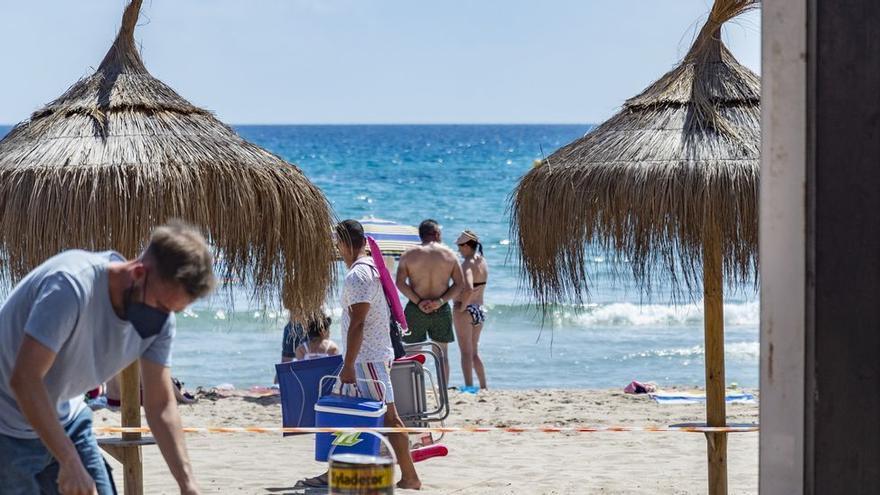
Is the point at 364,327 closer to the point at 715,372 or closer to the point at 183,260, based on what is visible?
the point at 715,372

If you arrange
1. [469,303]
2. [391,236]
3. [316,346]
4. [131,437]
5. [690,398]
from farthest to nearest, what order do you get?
[391,236]
[469,303]
[690,398]
[316,346]
[131,437]

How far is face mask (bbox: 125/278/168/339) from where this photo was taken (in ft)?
9.71

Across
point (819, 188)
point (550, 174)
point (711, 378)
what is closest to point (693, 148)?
point (550, 174)

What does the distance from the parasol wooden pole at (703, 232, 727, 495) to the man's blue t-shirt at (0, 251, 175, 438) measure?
3.04m

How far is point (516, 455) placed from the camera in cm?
759

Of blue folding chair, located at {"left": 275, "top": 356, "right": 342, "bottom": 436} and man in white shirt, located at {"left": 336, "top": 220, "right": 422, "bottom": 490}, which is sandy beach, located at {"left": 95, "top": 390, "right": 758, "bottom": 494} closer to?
blue folding chair, located at {"left": 275, "top": 356, "right": 342, "bottom": 436}

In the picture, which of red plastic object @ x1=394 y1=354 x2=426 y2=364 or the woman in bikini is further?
the woman in bikini

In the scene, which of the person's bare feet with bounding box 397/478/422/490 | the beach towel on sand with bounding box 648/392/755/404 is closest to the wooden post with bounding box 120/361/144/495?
the person's bare feet with bounding box 397/478/422/490

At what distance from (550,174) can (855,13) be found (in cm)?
294

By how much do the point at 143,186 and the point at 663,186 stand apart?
7.51 ft

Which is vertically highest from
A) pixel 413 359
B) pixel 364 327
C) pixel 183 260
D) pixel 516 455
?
pixel 183 260

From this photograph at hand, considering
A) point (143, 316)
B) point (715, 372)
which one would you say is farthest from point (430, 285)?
point (143, 316)

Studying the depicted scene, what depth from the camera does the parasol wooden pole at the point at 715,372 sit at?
5504mm

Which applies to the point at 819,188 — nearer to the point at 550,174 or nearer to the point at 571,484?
the point at 550,174
